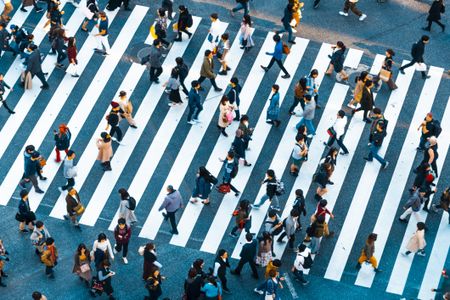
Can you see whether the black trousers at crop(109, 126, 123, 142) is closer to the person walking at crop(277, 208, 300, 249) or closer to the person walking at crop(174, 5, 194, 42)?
the person walking at crop(174, 5, 194, 42)

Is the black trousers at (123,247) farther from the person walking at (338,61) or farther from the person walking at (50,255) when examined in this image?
the person walking at (338,61)

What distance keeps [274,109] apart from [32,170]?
7.69 metres

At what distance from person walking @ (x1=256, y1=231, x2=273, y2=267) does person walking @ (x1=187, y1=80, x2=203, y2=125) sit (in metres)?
5.76

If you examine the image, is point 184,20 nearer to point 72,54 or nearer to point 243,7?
point 243,7

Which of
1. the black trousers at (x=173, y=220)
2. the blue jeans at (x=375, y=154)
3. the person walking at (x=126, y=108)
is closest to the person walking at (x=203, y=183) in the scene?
the black trousers at (x=173, y=220)

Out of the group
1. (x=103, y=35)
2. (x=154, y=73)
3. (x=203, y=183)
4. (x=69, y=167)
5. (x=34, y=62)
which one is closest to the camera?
(x=203, y=183)

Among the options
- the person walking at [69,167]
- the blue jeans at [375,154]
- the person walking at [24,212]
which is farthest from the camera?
the blue jeans at [375,154]

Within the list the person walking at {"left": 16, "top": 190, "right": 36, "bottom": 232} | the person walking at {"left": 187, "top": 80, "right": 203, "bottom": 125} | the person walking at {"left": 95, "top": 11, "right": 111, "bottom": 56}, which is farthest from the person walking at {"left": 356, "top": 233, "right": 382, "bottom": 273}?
the person walking at {"left": 95, "top": 11, "right": 111, "bottom": 56}

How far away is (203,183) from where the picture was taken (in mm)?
31469

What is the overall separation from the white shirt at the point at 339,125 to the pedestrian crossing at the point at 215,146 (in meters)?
1.10

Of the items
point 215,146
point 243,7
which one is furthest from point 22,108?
point 243,7

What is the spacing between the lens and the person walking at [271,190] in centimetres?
3142

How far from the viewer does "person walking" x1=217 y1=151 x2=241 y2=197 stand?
1250 inches

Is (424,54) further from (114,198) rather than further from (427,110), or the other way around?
(114,198)
